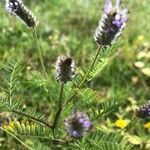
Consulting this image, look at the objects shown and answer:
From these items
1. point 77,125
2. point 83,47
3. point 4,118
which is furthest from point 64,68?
point 83,47

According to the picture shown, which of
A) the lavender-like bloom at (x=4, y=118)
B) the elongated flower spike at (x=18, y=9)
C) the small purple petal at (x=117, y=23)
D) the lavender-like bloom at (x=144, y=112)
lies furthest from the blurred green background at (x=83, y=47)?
the small purple petal at (x=117, y=23)

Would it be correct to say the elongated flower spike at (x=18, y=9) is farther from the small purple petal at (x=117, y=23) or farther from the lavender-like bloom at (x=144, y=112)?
the lavender-like bloom at (x=144, y=112)

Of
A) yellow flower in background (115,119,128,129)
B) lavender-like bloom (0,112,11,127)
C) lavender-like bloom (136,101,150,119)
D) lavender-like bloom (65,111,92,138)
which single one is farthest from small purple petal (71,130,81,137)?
yellow flower in background (115,119,128,129)

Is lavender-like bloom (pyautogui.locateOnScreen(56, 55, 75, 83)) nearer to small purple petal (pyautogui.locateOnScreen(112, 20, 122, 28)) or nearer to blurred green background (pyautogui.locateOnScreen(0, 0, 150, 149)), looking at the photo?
small purple petal (pyautogui.locateOnScreen(112, 20, 122, 28))

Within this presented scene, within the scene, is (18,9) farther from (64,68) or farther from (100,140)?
(100,140)

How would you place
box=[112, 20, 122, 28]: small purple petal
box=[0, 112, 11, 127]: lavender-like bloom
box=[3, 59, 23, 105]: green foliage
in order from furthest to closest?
box=[0, 112, 11, 127]: lavender-like bloom → box=[3, 59, 23, 105]: green foliage → box=[112, 20, 122, 28]: small purple petal

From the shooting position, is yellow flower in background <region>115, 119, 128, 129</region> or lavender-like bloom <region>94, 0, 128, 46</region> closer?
lavender-like bloom <region>94, 0, 128, 46</region>
